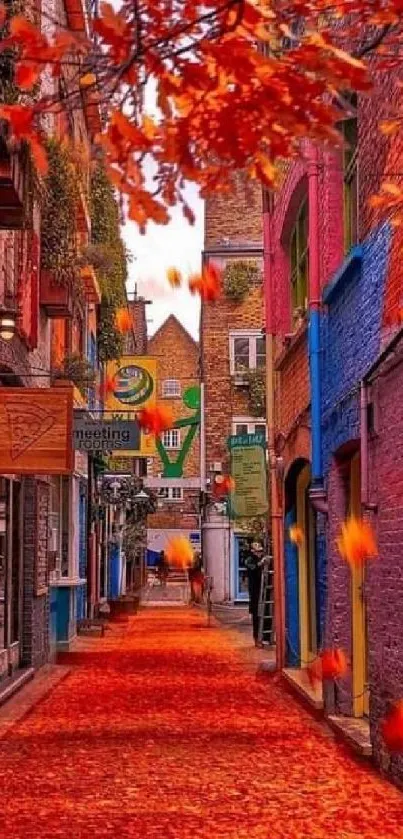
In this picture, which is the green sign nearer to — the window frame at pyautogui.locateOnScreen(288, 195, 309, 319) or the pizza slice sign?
the window frame at pyautogui.locateOnScreen(288, 195, 309, 319)

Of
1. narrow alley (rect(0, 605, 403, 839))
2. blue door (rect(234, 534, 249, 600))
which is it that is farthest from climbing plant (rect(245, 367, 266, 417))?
narrow alley (rect(0, 605, 403, 839))

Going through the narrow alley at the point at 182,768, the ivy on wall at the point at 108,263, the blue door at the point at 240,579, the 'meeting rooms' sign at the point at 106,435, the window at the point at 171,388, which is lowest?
the narrow alley at the point at 182,768

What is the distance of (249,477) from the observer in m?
20.6

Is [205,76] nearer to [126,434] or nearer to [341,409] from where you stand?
[341,409]

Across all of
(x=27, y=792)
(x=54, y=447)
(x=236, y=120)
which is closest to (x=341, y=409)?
(x=54, y=447)

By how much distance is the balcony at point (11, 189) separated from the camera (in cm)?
1058

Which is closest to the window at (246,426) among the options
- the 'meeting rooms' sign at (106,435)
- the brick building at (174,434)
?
the 'meeting rooms' sign at (106,435)

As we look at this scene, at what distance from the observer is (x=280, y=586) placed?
17.6 metres

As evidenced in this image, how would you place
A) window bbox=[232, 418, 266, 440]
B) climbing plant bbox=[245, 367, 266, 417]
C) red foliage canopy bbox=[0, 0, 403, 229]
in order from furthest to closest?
window bbox=[232, 418, 266, 440]
climbing plant bbox=[245, 367, 266, 417]
red foliage canopy bbox=[0, 0, 403, 229]

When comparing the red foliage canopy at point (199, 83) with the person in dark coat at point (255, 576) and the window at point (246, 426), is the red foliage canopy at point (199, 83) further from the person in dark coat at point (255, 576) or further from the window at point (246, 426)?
the window at point (246, 426)

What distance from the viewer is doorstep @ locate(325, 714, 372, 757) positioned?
10422 millimetres

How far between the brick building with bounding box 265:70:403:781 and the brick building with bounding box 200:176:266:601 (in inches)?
900

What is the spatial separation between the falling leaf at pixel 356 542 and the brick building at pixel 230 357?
29.1 m

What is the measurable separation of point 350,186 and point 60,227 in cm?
672
